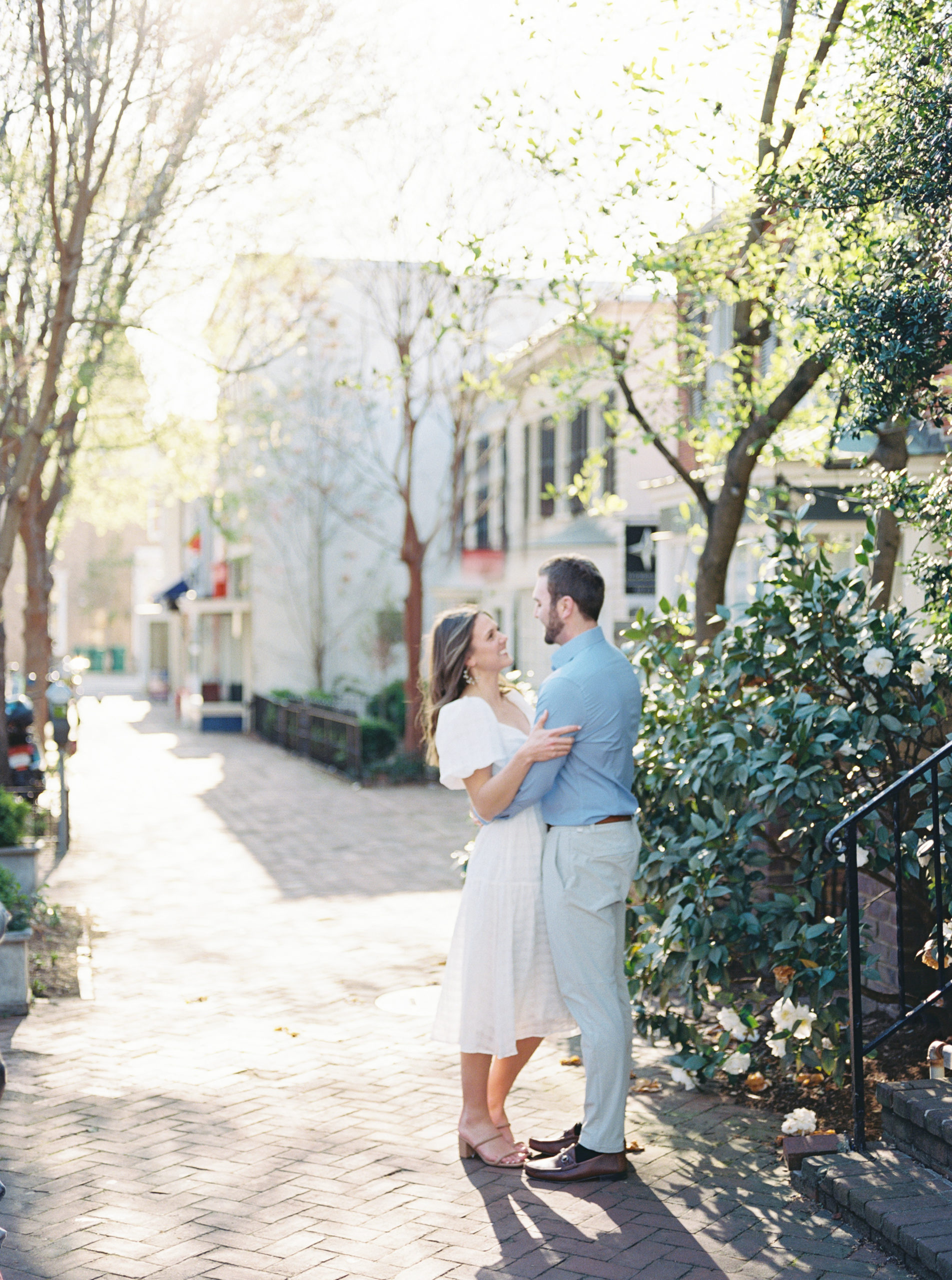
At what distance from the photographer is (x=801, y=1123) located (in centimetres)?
470

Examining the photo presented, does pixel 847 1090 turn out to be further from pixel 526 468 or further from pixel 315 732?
pixel 526 468

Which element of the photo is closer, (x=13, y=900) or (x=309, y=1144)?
(x=309, y=1144)

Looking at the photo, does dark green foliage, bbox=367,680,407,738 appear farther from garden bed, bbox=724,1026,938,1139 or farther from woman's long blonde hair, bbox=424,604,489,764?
woman's long blonde hair, bbox=424,604,489,764

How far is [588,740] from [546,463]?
716 inches

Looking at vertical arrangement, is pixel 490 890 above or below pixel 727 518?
below

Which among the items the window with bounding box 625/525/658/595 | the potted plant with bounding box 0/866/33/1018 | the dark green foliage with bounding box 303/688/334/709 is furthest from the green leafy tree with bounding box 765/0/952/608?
the dark green foliage with bounding box 303/688/334/709

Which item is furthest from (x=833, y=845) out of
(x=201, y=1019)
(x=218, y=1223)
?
(x=201, y=1019)

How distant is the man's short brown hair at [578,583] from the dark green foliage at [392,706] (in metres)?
18.4

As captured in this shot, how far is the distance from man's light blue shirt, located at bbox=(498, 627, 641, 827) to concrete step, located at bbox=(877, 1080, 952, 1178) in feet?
4.18

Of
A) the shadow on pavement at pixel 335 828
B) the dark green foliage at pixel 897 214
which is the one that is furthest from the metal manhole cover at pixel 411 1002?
the dark green foliage at pixel 897 214

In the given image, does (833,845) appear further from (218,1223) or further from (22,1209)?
(22,1209)

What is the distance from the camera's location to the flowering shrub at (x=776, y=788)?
4848 mm

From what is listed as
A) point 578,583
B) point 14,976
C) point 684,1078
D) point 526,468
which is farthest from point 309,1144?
point 526,468

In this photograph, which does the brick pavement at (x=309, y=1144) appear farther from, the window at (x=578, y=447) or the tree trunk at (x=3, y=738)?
the window at (x=578, y=447)
